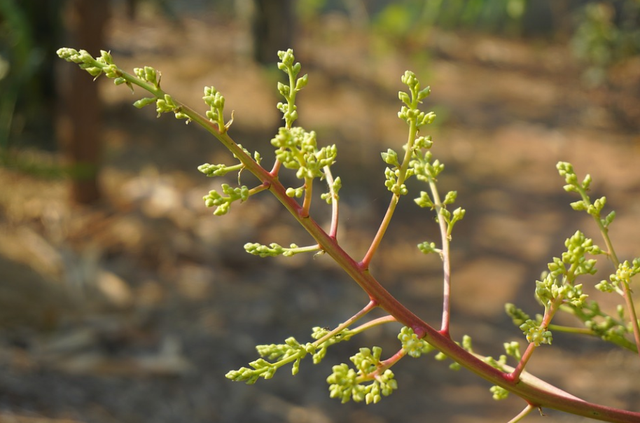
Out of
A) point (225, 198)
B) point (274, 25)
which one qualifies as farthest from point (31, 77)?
point (225, 198)

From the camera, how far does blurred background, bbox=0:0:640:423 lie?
296 cm

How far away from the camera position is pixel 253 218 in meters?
4.39

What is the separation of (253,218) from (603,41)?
14.3 ft

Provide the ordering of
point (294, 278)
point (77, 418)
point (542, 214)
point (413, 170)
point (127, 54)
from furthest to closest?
point (127, 54) < point (542, 214) < point (294, 278) < point (77, 418) < point (413, 170)

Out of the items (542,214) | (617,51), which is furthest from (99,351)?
(617,51)

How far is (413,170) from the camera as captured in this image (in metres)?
0.73

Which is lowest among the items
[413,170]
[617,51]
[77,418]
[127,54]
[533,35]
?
[413,170]

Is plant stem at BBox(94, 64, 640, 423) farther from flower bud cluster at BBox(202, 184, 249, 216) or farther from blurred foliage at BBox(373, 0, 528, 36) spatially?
blurred foliage at BBox(373, 0, 528, 36)

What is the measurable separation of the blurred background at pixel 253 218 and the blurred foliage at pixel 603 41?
2cm

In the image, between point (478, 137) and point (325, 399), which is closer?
point (325, 399)

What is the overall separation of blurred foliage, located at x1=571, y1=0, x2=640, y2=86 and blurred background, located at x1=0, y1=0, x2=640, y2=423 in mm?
21

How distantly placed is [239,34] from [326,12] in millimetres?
1410

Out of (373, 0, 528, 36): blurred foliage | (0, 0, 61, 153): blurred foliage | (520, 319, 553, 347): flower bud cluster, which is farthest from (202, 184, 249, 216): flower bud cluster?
(0, 0, 61, 153): blurred foliage

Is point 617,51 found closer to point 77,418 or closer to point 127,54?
point 127,54
